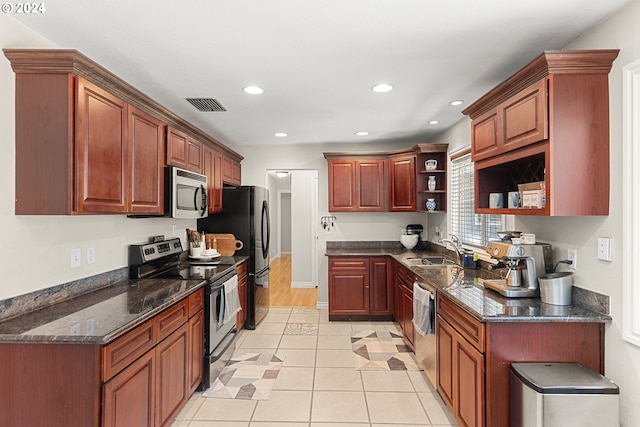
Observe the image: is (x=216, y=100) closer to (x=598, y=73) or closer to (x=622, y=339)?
(x=598, y=73)

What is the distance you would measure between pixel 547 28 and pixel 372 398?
2.72 meters

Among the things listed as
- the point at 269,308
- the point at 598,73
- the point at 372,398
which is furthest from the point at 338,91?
the point at 269,308

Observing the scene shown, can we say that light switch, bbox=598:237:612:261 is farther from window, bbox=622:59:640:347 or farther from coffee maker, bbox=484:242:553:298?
coffee maker, bbox=484:242:553:298

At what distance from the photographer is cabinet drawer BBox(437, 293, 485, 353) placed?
1.87 meters

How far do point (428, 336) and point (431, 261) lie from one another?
47.3 inches

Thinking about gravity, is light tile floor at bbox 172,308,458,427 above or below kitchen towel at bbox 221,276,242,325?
below

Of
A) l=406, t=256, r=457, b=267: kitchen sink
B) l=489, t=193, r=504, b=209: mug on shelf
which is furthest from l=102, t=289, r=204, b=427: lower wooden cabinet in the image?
l=489, t=193, r=504, b=209: mug on shelf

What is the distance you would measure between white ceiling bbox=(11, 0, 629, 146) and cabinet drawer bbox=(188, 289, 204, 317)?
1643 millimetres

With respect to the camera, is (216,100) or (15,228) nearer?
(15,228)

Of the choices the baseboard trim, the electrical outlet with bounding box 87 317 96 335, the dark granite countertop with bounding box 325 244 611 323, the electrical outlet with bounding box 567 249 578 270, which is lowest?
the baseboard trim

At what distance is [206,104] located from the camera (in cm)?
319

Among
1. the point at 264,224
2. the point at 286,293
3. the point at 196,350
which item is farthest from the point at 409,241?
the point at 196,350

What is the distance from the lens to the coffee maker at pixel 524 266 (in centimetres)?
213

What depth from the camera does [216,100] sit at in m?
3.07
